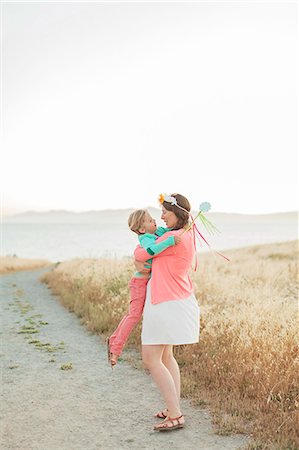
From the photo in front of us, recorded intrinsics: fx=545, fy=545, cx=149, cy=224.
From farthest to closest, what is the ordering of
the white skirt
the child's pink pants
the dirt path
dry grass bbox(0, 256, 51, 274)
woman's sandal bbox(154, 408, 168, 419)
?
dry grass bbox(0, 256, 51, 274)
woman's sandal bbox(154, 408, 168, 419)
the child's pink pants
the dirt path
the white skirt

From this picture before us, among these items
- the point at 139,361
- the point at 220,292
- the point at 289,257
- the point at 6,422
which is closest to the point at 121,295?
the point at 220,292

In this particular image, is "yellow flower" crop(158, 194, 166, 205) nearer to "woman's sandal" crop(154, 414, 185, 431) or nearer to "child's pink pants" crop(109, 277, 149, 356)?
"child's pink pants" crop(109, 277, 149, 356)

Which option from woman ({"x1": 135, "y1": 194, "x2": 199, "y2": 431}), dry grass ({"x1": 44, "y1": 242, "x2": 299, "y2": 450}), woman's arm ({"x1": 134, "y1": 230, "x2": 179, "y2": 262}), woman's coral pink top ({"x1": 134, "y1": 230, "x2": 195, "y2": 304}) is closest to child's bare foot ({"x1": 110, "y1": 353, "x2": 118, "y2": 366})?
woman ({"x1": 135, "y1": 194, "x2": 199, "y2": 431})

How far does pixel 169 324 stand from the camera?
210 inches

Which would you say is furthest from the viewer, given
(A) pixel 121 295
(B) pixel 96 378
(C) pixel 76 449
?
(A) pixel 121 295

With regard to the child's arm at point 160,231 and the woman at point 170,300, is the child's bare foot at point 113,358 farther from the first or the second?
the child's arm at point 160,231

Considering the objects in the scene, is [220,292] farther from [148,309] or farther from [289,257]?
[289,257]

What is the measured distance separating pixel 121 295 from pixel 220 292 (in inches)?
87.1

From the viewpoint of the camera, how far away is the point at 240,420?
18.7 ft

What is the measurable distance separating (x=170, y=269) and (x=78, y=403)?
7.86 feet

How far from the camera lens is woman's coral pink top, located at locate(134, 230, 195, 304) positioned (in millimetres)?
5367

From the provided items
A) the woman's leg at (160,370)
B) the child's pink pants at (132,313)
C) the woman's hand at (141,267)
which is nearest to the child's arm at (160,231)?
the woman's hand at (141,267)

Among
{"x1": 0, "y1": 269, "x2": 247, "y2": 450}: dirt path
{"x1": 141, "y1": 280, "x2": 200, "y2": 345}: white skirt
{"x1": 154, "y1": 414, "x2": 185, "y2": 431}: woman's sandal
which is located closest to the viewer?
{"x1": 141, "y1": 280, "x2": 200, "y2": 345}: white skirt

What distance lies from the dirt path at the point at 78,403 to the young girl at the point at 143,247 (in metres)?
0.83
